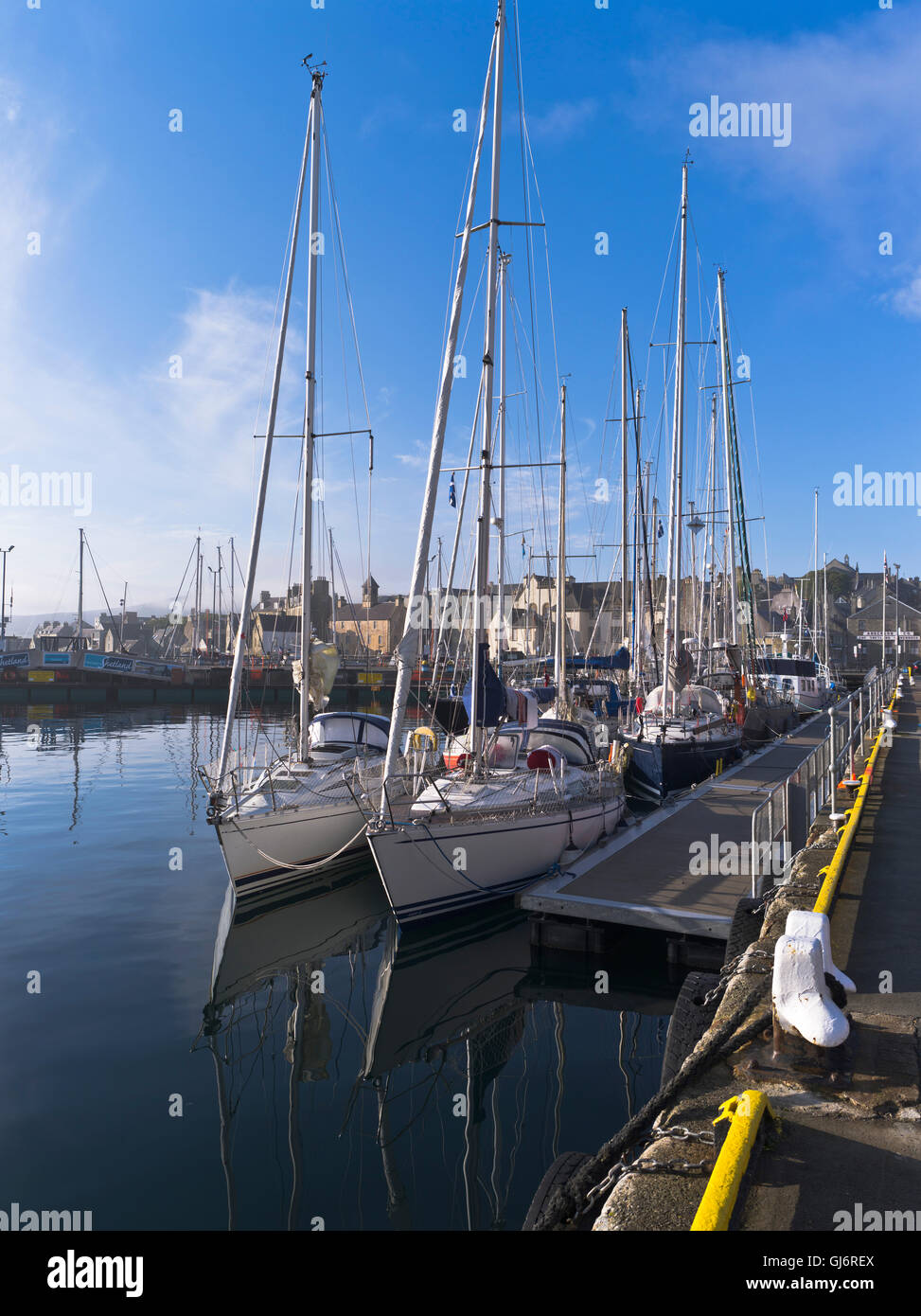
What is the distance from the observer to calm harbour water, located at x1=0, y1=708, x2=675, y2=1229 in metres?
7.38

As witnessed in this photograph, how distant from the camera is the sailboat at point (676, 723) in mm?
25719

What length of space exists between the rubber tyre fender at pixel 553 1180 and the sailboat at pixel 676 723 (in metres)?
20.0

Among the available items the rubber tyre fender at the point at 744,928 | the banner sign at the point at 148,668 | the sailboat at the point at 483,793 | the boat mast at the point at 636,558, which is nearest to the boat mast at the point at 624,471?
the boat mast at the point at 636,558

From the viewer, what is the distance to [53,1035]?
1009 cm

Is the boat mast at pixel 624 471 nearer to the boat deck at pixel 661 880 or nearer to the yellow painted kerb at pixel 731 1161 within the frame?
the boat deck at pixel 661 880

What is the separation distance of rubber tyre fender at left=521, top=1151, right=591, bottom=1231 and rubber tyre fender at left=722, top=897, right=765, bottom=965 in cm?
386

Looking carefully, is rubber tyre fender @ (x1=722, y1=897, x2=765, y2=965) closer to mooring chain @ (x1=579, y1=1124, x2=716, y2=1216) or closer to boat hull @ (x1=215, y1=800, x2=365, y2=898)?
mooring chain @ (x1=579, y1=1124, x2=716, y2=1216)

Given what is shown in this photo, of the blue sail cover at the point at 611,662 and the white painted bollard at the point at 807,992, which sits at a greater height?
the blue sail cover at the point at 611,662

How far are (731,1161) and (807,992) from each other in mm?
1698

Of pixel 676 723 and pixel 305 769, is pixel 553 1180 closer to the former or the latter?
pixel 305 769

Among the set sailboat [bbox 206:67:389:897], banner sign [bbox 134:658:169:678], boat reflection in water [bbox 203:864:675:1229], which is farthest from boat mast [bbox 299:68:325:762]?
banner sign [bbox 134:658:169:678]
